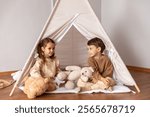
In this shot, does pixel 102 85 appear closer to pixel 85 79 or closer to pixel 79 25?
pixel 85 79

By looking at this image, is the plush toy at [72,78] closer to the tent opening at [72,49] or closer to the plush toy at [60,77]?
the plush toy at [60,77]

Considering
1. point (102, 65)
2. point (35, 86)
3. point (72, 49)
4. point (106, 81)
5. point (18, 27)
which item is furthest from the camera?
point (18, 27)

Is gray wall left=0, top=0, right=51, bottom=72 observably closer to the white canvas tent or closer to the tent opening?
the tent opening

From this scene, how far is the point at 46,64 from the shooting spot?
2.09 m

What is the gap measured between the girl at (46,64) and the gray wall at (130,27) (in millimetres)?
942

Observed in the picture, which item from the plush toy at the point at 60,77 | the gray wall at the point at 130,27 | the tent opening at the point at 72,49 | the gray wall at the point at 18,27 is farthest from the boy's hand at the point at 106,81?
the gray wall at the point at 18,27

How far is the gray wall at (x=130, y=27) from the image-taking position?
8.72ft

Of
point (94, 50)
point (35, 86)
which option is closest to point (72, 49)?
point (94, 50)

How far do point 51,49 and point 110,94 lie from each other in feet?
1.76

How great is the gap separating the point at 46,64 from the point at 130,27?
107cm

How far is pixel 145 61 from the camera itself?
2699 mm

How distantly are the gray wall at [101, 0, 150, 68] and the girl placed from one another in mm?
942

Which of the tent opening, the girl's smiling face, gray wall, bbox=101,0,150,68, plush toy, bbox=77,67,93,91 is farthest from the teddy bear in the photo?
gray wall, bbox=101,0,150,68

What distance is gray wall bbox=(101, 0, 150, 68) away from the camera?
266 centimetres
